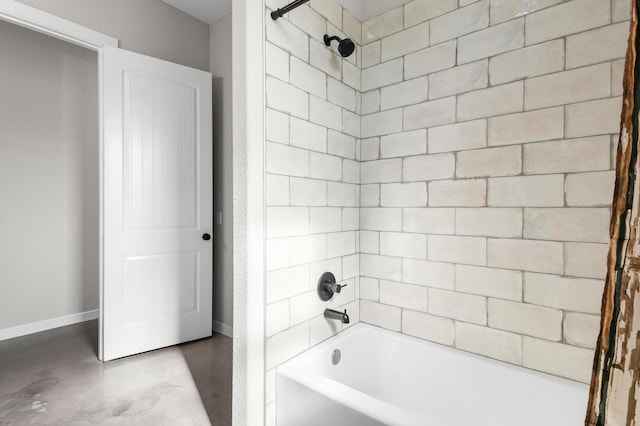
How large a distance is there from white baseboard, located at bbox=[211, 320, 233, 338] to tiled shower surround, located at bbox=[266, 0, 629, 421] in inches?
60.4

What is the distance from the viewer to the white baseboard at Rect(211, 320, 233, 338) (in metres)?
2.98

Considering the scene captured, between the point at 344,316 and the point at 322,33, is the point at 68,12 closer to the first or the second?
the point at 322,33

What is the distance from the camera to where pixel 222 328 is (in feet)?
10.00

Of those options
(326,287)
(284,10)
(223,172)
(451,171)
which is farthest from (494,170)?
(223,172)

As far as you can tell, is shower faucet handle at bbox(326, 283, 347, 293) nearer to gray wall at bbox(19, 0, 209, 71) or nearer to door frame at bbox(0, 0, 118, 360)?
door frame at bbox(0, 0, 118, 360)

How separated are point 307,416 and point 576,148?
1.54 metres

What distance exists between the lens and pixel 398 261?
1813 millimetres

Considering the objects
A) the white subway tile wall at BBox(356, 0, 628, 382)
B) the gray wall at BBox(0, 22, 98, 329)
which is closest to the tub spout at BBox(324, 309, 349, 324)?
the white subway tile wall at BBox(356, 0, 628, 382)

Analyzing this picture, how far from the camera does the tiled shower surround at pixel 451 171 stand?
130 centimetres

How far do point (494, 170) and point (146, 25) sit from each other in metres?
3.06

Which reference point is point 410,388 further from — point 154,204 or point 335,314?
point 154,204

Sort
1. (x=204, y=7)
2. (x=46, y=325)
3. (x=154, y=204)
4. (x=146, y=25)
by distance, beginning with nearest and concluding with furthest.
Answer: (x=154, y=204) → (x=146, y=25) → (x=204, y=7) → (x=46, y=325)

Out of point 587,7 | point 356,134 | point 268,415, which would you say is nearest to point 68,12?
point 356,134

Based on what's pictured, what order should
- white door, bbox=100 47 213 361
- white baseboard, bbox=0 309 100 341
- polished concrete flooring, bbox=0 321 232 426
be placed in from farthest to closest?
white baseboard, bbox=0 309 100 341 < white door, bbox=100 47 213 361 < polished concrete flooring, bbox=0 321 232 426
